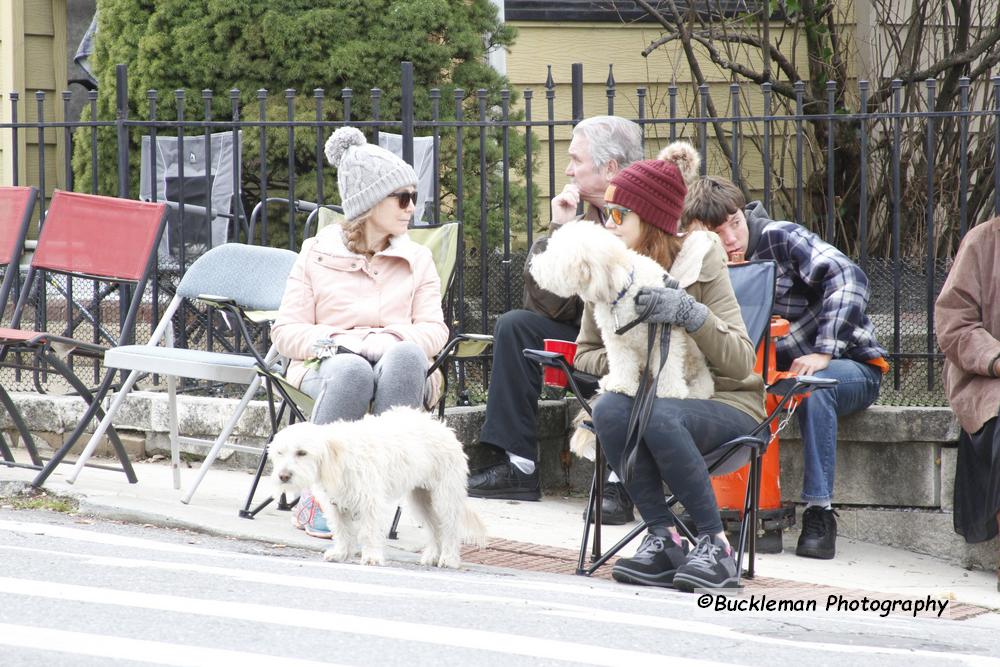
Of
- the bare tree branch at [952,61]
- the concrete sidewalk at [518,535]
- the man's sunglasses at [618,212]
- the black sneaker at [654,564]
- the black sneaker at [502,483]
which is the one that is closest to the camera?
the black sneaker at [654,564]

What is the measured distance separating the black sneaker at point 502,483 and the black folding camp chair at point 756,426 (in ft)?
3.52

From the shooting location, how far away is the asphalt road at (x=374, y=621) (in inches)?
136

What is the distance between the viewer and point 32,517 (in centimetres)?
553

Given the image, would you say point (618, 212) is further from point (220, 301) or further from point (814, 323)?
point (220, 301)

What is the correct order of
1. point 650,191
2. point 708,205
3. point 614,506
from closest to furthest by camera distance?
1. point 650,191
2. point 708,205
3. point 614,506

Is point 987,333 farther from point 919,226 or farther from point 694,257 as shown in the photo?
point 919,226

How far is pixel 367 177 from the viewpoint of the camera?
18.2 feet

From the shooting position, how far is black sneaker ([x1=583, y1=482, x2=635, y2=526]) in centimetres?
605

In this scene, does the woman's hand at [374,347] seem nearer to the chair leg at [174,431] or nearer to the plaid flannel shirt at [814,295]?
the chair leg at [174,431]

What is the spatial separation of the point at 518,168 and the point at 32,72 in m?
4.54

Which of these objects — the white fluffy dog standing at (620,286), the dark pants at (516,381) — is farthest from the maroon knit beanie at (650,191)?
the dark pants at (516,381)

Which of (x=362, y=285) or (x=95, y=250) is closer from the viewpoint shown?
(x=362, y=285)

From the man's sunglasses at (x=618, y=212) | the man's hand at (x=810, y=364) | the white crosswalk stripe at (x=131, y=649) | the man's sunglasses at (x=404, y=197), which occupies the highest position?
the man's sunglasses at (x=404, y=197)

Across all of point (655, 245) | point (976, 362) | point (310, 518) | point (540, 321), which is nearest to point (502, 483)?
point (540, 321)
